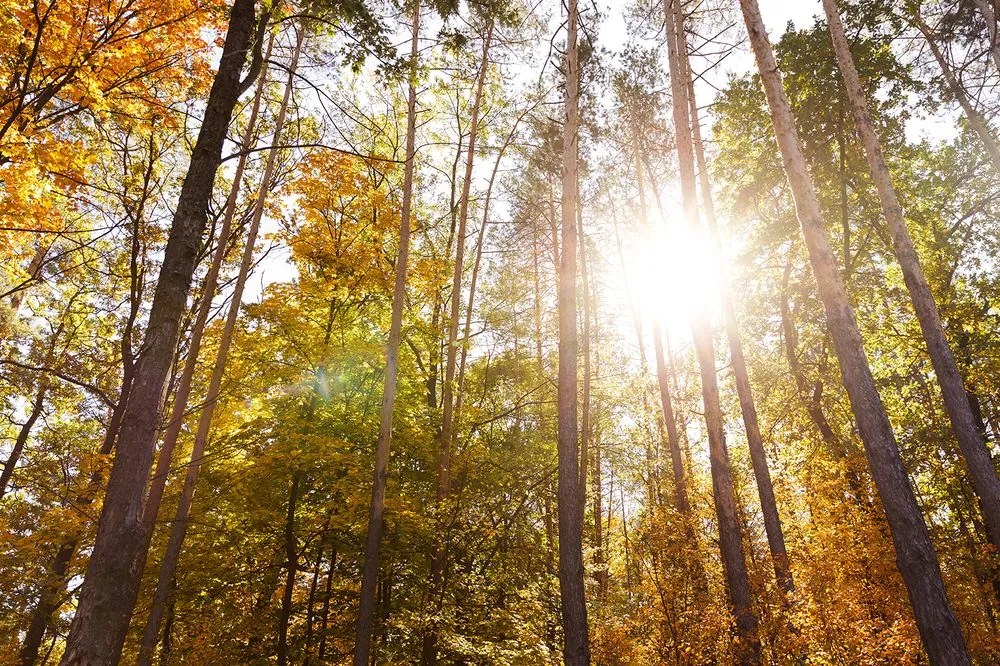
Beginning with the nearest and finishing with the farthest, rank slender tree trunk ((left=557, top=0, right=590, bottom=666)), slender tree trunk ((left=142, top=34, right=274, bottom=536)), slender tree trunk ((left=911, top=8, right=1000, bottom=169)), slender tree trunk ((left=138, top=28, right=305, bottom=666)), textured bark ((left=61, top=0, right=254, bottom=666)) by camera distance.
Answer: textured bark ((left=61, top=0, right=254, bottom=666))
slender tree trunk ((left=557, top=0, right=590, bottom=666))
slender tree trunk ((left=138, top=28, right=305, bottom=666))
slender tree trunk ((left=142, top=34, right=274, bottom=536))
slender tree trunk ((left=911, top=8, right=1000, bottom=169))

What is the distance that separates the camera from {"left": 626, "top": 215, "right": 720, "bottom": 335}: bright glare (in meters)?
9.15

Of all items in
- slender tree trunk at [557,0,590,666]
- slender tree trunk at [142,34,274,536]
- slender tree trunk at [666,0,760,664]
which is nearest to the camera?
slender tree trunk at [557,0,590,666]

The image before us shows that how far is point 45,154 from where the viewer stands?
6.54 metres

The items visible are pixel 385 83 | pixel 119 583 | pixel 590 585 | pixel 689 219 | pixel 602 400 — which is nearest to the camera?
pixel 119 583

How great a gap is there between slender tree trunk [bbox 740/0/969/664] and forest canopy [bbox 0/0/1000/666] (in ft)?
0.11

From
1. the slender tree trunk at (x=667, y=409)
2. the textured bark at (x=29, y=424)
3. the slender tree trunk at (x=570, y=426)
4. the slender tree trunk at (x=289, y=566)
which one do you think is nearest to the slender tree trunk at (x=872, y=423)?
the slender tree trunk at (x=570, y=426)

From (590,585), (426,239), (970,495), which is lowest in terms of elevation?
(590,585)

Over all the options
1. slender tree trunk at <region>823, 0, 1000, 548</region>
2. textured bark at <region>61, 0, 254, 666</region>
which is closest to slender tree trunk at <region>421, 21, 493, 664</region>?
textured bark at <region>61, 0, 254, 666</region>

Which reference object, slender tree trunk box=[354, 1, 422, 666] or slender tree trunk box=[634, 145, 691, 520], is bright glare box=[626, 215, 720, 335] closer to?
slender tree trunk box=[634, 145, 691, 520]

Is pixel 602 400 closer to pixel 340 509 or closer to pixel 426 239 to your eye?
pixel 426 239

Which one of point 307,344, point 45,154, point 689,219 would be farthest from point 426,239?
point 45,154

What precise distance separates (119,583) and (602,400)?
12551 mm

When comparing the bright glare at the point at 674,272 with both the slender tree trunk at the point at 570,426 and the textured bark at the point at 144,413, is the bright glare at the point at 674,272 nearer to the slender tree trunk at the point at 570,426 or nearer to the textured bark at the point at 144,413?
the slender tree trunk at the point at 570,426

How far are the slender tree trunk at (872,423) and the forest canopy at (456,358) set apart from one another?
33mm
